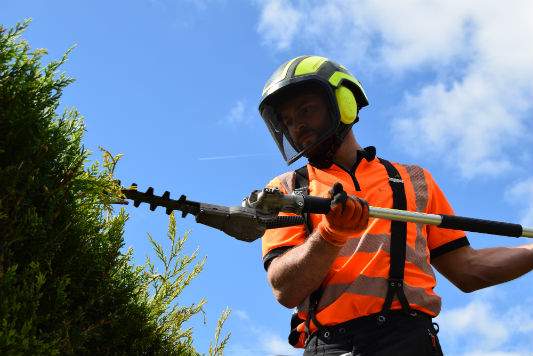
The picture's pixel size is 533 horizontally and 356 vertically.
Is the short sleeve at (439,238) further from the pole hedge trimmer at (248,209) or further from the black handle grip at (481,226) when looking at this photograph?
the pole hedge trimmer at (248,209)

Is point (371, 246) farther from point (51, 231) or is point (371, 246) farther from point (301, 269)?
point (51, 231)

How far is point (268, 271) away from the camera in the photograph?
403 centimetres

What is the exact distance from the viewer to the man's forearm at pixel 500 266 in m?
4.27

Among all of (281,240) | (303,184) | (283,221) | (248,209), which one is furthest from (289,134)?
(248,209)

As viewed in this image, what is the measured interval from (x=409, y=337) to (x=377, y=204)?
84 centimetres

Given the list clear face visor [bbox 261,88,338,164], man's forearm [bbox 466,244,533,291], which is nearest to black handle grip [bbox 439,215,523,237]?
man's forearm [bbox 466,244,533,291]

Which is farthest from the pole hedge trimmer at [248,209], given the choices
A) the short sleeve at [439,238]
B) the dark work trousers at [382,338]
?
the short sleeve at [439,238]

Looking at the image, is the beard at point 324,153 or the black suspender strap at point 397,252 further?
the beard at point 324,153

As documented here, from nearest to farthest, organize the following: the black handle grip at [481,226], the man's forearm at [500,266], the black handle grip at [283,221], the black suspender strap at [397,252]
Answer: the black handle grip at [283,221] → the black suspender strap at [397,252] → the black handle grip at [481,226] → the man's forearm at [500,266]

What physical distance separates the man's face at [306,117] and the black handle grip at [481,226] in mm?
1035

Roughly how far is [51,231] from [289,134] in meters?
1.78

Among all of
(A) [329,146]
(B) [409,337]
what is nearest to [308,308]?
(B) [409,337]

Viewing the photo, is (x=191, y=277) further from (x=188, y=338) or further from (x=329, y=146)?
(x=329, y=146)

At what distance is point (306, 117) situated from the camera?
449cm
